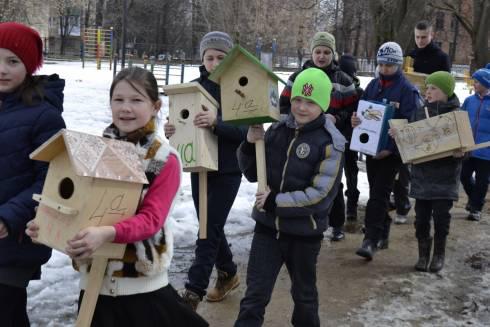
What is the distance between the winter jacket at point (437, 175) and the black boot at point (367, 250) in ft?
2.04

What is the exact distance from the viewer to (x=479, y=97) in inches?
281

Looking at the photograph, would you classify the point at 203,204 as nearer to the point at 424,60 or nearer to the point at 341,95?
the point at 341,95

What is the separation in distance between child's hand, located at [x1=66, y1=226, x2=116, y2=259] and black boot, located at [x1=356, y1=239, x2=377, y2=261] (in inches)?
144

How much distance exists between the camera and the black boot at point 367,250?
17.7 feet

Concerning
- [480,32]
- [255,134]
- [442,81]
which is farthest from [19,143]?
[480,32]

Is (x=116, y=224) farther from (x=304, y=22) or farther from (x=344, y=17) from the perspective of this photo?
(x=304, y=22)

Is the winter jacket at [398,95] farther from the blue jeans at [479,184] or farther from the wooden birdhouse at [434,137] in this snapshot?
the blue jeans at [479,184]

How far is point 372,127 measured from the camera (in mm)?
5250

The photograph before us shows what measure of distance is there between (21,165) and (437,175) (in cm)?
364

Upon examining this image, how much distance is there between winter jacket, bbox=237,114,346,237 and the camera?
3295 millimetres

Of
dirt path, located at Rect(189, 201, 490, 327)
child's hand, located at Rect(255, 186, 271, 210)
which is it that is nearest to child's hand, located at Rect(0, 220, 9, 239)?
child's hand, located at Rect(255, 186, 271, 210)

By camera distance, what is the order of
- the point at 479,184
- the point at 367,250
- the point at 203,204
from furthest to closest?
the point at 479,184 → the point at 367,250 → the point at 203,204

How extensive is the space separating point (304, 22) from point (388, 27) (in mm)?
34943

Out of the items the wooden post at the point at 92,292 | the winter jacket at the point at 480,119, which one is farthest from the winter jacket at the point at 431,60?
the wooden post at the point at 92,292
